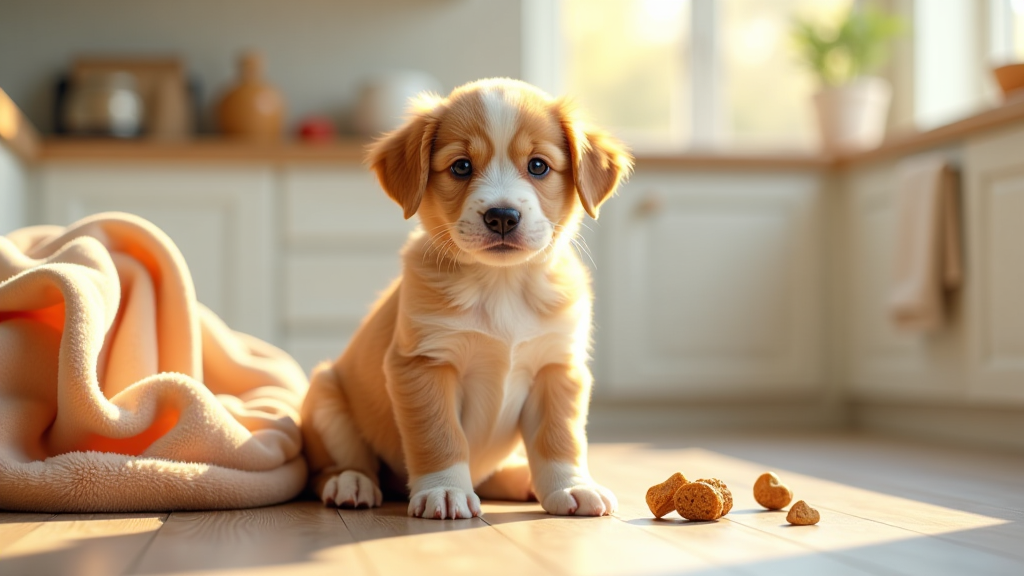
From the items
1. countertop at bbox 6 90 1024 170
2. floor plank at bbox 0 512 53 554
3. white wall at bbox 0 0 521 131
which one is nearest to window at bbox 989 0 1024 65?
countertop at bbox 6 90 1024 170

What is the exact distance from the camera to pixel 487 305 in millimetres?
1713

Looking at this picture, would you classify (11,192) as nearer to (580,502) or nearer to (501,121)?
(501,121)

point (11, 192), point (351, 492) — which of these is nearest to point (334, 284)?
point (11, 192)

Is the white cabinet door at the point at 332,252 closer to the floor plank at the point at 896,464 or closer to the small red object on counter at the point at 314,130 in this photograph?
the small red object on counter at the point at 314,130

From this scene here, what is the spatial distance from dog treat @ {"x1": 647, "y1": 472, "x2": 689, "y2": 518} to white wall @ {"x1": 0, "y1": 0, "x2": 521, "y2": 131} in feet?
10.2

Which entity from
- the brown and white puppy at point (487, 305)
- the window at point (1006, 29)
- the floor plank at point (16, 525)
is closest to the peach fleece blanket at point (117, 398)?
the floor plank at point (16, 525)

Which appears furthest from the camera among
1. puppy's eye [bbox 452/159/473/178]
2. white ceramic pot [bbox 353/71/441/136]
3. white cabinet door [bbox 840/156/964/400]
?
white ceramic pot [bbox 353/71/441/136]

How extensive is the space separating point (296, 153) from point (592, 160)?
207 centimetres

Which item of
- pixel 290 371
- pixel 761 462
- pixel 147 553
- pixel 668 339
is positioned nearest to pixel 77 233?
pixel 290 371

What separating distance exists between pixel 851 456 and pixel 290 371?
1.52m

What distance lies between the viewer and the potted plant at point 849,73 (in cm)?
401

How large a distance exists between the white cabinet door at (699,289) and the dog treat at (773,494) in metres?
2.05

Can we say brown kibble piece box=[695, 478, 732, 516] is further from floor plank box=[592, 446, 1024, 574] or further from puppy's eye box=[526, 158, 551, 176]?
puppy's eye box=[526, 158, 551, 176]

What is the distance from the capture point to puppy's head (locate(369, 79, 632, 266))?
5.34 ft
